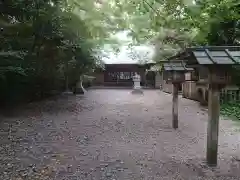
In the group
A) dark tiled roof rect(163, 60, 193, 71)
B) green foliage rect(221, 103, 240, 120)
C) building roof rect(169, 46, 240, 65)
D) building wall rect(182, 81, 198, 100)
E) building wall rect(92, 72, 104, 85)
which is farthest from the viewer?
building wall rect(92, 72, 104, 85)

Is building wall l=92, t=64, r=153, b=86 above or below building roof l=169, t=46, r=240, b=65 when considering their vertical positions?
below

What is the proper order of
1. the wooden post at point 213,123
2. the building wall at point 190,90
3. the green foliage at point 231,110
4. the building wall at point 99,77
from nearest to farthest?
the wooden post at point 213,123 → the green foliage at point 231,110 → the building wall at point 190,90 → the building wall at point 99,77

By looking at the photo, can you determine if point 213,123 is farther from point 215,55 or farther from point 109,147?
point 109,147

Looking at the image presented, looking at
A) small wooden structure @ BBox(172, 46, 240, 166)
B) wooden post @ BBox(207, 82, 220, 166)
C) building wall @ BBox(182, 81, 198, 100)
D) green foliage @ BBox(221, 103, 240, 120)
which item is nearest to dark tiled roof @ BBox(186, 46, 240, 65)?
small wooden structure @ BBox(172, 46, 240, 166)

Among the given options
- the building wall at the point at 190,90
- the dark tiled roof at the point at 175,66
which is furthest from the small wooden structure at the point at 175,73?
the building wall at the point at 190,90

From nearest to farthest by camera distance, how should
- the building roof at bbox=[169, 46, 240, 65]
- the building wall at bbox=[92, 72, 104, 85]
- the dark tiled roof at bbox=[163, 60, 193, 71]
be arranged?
the building roof at bbox=[169, 46, 240, 65] → the dark tiled roof at bbox=[163, 60, 193, 71] → the building wall at bbox=[92, 72, 104, 85]

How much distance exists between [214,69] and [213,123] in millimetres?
986

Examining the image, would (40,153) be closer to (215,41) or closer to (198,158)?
(198,158)

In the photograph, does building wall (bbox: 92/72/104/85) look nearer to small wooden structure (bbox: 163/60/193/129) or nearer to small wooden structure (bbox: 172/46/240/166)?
small wooden structure (bbox: 163/60/193/129)

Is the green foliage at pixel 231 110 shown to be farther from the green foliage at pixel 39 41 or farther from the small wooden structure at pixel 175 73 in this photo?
the green foliage at pixel 39 41

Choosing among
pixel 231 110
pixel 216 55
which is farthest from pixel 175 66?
pixel 231 110

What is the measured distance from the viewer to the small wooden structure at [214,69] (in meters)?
5.00

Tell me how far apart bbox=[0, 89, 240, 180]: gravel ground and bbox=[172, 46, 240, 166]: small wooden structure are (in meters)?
0.50

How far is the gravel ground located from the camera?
4.99 metres
